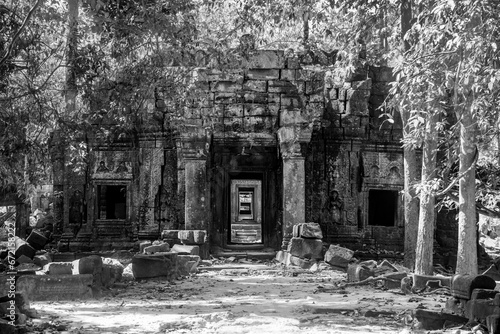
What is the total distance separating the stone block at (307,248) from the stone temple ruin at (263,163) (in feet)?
6.84

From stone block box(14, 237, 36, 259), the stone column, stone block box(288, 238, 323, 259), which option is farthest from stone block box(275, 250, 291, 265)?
stone block box(14, 237, 36, 259)

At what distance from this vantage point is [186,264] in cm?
1170

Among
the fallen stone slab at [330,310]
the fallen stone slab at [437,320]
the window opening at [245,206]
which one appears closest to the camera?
the fallen stone slab at [437,320]

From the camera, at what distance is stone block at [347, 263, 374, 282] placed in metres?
10.2

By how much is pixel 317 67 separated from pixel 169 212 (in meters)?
4.90

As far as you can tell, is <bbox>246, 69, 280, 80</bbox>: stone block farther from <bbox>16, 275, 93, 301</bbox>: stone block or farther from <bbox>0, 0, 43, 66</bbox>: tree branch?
<bbox>0, 0, 43, 66</bbox>: tree branch

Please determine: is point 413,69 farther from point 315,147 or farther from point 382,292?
point 315,147

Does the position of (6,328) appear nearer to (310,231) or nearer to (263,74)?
(310,231)

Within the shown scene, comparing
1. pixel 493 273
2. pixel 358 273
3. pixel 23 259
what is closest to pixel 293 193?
pixel 358 273

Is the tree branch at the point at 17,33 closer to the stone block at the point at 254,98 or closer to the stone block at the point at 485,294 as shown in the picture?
the stone block at the point at 485,294

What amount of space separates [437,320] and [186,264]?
6.17 m

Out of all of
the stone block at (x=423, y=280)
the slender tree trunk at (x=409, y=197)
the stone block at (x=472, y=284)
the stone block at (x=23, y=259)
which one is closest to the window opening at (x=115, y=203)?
the stone block at (x=23, y=259)

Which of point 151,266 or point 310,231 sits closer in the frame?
point 151,266

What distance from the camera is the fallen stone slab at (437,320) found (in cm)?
630
